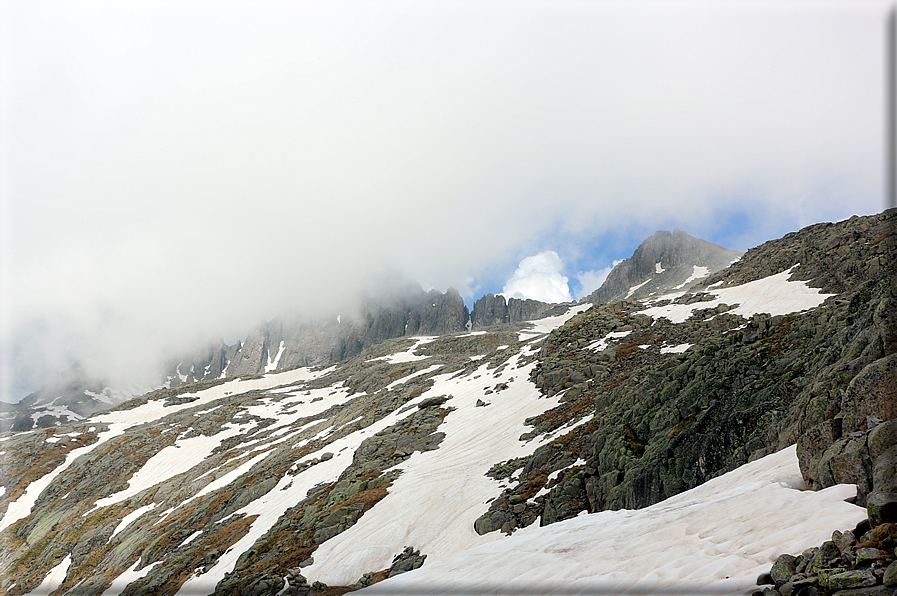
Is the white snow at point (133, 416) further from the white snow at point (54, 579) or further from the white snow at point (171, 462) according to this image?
the white snow at point (54, 579)

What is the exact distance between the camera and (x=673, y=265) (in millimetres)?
187250

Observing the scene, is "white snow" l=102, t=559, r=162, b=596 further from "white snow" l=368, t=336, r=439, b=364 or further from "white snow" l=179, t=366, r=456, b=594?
"white snow" l=368, t=336, r=439, b=364

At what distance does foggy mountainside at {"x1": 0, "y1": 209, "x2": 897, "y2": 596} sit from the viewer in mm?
8188

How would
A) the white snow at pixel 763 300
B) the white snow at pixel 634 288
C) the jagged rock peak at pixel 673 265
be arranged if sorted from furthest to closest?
the white snow at pixel 634 288 < the jagged rock peak at pixel 673 265 < the white snow at pixel 763 300

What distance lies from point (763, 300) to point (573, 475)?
39.0 meters

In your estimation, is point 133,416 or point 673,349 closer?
point 673,349

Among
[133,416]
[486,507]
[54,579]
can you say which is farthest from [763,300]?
[133,416]

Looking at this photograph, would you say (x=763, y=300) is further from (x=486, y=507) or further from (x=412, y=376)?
(x=412, y=376)

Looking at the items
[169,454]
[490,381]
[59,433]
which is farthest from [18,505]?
[490,381]

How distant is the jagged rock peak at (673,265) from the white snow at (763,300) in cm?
11653

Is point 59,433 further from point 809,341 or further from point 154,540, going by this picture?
point 809,341

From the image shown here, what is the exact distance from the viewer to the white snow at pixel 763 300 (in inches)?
1540

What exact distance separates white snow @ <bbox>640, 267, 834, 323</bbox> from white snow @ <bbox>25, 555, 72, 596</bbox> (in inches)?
2891

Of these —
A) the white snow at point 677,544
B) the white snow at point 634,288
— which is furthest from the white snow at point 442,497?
the white snow at point 634,288
